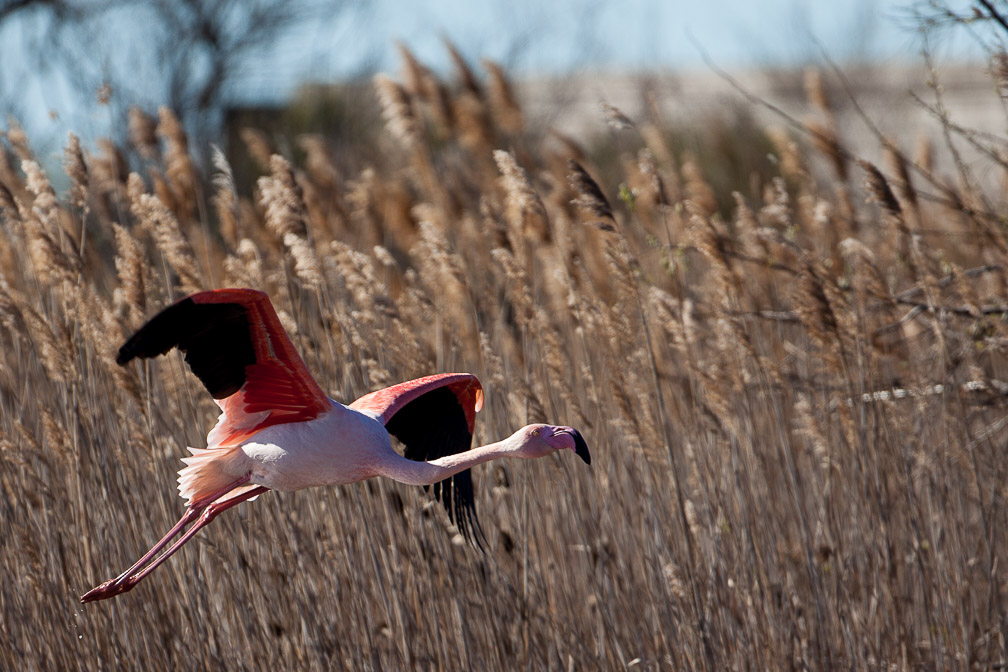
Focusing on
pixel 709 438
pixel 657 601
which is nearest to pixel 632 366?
pixel 709 438

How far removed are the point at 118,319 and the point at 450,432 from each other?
116 centimetres

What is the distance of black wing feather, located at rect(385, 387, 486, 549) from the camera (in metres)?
2.75

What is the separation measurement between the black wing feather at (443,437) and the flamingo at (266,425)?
28 cm

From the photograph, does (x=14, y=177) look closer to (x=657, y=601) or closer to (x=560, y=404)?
Answer: (x=560, y=404)

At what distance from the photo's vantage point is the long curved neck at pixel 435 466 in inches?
86.9

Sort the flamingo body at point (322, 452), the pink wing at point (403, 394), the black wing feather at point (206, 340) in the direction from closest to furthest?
the black wing feather at point (206, 340) < the flamingo body at point (322, 452) < the pink wing at point (403, 394)

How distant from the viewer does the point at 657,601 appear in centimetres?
318

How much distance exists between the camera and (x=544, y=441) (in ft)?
7.19

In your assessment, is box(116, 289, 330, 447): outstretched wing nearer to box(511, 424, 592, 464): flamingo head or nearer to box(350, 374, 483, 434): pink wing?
box(350, 374, 483, 434): pink wing

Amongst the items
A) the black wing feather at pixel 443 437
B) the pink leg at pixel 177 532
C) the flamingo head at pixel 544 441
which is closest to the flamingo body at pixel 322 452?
the pink leg at pixel 177 532

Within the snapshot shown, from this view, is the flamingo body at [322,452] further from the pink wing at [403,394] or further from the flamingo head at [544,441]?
the flamingo head at [544,441]

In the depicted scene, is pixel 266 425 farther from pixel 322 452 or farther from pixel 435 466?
pixel 435 466

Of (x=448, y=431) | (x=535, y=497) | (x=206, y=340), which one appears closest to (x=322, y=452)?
(x=206, y=340)

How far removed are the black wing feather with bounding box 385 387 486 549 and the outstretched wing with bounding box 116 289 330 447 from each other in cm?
45
